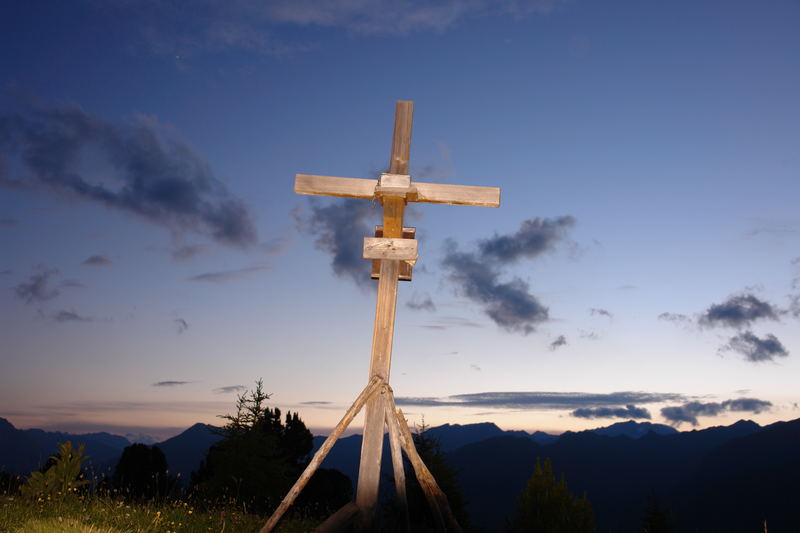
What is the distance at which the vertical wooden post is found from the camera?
27.8ft

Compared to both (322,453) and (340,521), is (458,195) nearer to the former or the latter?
(322,453)

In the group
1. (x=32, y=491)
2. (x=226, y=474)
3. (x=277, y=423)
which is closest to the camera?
(x=32, y=491)

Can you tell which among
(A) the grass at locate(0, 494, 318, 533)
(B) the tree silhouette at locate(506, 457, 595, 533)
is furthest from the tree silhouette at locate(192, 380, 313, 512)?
(A) the grass at locate(0, 494, 318, 533)

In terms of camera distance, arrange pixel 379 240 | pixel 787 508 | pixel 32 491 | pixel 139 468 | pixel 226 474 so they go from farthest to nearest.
A: 1. pixel 787 508
2. pixel 139 468
3. pixel 226 474
4. pixel 32 491
5. pixel 379 240

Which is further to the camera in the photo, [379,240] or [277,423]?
[277,423]

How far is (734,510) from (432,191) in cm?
23133

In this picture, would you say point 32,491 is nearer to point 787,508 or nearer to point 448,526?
point 448,526

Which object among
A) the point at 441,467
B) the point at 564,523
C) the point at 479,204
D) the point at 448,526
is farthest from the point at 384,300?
the point at 564,523

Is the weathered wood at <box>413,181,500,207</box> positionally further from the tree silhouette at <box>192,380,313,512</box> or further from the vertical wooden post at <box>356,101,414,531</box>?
the tree silhouette at <box>192,380,313,512</box>

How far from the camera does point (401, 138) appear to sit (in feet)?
32.1

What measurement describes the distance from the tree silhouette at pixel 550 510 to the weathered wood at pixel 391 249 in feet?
55.8

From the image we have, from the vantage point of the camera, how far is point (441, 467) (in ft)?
74.6

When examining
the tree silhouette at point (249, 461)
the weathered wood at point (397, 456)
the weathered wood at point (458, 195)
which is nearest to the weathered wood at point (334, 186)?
the weathered wood at point (458, 195)

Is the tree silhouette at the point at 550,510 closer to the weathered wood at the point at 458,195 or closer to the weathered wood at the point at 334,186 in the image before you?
the weathered wood at the point at 458,195
